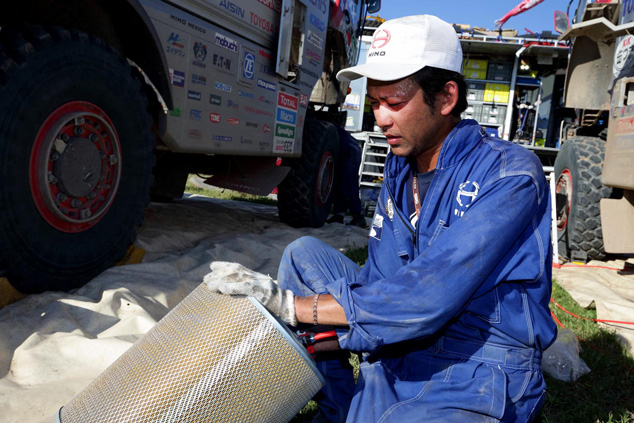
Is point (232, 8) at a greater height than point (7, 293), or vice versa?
point (232, 8)

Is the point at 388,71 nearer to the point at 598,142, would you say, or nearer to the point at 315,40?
the point at 315,40

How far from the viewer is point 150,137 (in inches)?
122

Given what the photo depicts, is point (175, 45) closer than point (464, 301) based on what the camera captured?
No

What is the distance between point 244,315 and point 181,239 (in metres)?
2.89

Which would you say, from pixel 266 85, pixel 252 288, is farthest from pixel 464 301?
pixel 266 85

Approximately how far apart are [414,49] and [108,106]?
1705 mm

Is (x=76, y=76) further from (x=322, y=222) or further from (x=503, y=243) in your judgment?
(x=322, y=222)

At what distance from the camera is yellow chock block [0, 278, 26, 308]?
7.72 feet

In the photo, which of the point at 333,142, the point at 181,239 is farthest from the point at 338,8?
the point at 181,239

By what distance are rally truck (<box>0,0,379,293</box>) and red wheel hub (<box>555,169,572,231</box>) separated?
306 centimetres

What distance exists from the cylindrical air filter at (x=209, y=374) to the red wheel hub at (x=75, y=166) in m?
1.29

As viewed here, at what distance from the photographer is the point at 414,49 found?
69.9 inches

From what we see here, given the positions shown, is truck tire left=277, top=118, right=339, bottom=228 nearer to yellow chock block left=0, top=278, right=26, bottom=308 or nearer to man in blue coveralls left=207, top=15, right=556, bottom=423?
yellow chock block left=0, top=278, right=26, bottom=308

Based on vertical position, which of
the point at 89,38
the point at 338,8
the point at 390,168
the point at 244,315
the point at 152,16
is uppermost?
the point at 338,8
